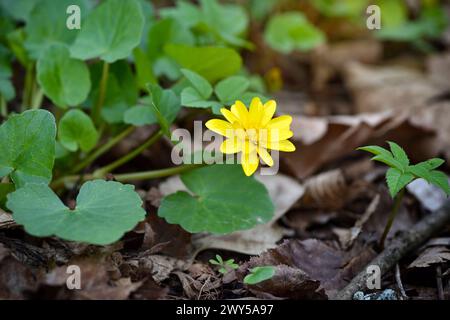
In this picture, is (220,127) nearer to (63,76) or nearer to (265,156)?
(265,156)

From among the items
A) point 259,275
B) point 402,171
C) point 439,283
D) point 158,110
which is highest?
point 158,110

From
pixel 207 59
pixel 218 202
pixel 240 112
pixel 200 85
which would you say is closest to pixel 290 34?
pixel 207 59

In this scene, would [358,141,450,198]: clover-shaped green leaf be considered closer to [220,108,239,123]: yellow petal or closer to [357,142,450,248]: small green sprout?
[357,142,450,248]: small green sprout

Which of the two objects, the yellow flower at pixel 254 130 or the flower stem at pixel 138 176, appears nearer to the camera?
the yellow flower at pixel 254 130

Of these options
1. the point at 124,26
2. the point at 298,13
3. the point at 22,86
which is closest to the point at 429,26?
the point at 298,13

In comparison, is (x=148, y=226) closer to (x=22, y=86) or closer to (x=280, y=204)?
(x=280, y=204)

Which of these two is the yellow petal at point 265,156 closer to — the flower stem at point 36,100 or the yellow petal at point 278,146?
the yellow petal at point 278,146

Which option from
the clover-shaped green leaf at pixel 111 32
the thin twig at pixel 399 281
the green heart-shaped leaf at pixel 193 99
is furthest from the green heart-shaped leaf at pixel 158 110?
the thin twig at pixel 399 281
